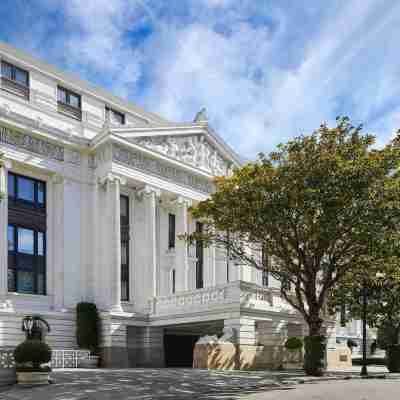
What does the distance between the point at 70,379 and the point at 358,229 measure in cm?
1242

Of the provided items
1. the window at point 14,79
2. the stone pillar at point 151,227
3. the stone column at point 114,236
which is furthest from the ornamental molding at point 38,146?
the stone pillar at point 151,227

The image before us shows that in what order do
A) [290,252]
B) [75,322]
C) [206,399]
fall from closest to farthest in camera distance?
[206,399], [290,252], [75,322]

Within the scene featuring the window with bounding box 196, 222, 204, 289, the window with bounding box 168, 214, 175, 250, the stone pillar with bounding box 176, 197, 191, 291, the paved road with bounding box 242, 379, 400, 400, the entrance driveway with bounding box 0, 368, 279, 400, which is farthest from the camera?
the window with bounding box 196, 222, 204, 289

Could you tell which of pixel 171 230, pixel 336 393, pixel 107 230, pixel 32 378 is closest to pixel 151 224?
pixel 107 230

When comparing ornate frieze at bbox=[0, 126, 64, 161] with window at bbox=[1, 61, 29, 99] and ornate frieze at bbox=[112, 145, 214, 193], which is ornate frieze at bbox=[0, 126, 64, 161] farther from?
window at bbox=[1, 61, 29, 99]

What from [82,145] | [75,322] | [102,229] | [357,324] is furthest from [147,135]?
[357,324]

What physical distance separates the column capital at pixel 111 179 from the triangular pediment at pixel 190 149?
8.50ft

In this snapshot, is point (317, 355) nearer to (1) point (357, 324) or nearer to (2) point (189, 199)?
(2) point (189, 199)

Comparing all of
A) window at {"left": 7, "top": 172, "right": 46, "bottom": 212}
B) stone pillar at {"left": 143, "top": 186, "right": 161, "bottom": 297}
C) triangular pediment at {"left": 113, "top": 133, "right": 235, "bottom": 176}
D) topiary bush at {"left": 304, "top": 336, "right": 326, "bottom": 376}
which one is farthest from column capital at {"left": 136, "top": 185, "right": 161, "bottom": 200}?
topiary bush at {"left": 304, "top": 336, "right": 326, "bottom": 376}

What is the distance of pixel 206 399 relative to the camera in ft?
50.1

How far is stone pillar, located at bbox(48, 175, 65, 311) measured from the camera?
34.5 meters

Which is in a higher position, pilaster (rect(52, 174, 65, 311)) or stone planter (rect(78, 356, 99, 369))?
pilaster (rect(52, 174, 65, 311))

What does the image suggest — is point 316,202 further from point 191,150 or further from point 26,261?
point 191,150

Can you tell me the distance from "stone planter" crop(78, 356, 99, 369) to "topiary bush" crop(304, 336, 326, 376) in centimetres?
1378
